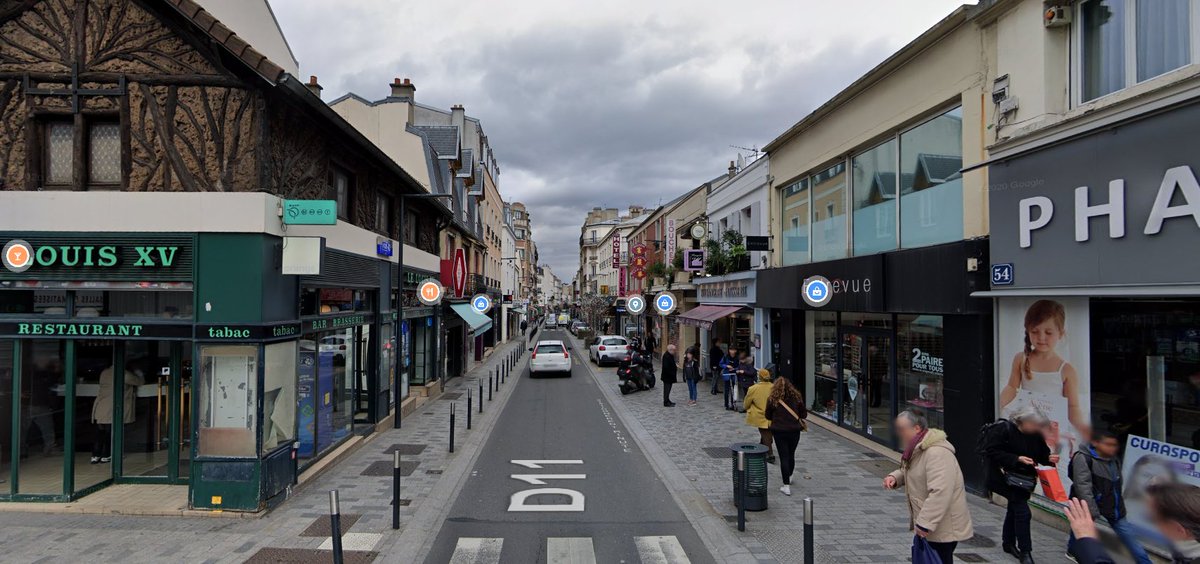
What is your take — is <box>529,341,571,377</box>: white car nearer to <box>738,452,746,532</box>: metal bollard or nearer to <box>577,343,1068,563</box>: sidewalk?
<box>577,343,1068,563</box>: sidewalk

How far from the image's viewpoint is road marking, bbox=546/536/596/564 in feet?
21.4

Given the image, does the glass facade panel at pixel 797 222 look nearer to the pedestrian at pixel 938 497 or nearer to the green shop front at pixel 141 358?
the pedestrian at pixel 938 497

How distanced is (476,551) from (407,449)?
220 inches

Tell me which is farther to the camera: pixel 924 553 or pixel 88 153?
pixel 88 153

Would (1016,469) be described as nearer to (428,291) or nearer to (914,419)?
(914,419)

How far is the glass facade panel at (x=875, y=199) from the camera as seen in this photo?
448 inches

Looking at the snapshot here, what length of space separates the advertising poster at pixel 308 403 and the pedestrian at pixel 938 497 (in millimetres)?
8542

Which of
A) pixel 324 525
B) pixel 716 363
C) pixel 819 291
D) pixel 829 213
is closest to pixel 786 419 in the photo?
pixel 819 291

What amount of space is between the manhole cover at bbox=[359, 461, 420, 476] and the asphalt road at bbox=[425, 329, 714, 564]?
1.08m

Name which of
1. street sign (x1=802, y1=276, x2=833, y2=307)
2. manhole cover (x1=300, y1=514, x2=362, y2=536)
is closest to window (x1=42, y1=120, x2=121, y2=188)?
manhole cover (x1=300, y1=514, x2=362, y2=536)

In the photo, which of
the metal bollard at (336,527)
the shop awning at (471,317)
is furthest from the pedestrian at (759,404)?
the shop awning at (471,317)

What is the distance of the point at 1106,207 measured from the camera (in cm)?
640

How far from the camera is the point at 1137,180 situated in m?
6.09

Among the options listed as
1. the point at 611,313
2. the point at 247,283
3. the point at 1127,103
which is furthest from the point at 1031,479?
the point at 611,313
